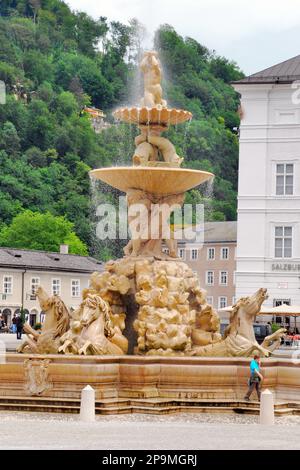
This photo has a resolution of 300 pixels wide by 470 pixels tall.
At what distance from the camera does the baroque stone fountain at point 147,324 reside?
A: 2203 centimetres

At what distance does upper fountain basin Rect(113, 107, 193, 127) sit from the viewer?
2653 centimetres

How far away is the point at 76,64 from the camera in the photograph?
160 meters

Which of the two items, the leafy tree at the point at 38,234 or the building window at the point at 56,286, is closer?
the building window at the point at 56,286

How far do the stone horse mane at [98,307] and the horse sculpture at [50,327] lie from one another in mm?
877

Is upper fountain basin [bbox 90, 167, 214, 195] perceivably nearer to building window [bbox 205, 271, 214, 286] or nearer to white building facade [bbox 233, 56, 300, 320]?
white building facade [bbox 233, 56, 300, 320]

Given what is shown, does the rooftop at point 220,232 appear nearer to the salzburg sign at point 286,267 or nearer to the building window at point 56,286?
the building window at point 56,286

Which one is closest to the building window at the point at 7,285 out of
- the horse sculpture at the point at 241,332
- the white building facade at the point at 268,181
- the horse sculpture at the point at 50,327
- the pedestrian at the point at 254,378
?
the white building facade at the point at 268,181

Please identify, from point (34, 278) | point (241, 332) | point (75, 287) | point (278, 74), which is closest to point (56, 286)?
point (75, 287)

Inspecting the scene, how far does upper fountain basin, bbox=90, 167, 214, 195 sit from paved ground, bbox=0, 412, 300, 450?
21.6ft

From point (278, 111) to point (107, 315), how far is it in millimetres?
37529

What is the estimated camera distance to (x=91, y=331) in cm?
2358

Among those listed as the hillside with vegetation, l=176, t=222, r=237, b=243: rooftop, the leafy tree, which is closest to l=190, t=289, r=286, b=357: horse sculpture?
the hillside with vegetation

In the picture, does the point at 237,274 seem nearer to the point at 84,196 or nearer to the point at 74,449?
the point at 74,449

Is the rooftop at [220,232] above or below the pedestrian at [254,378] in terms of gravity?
above
